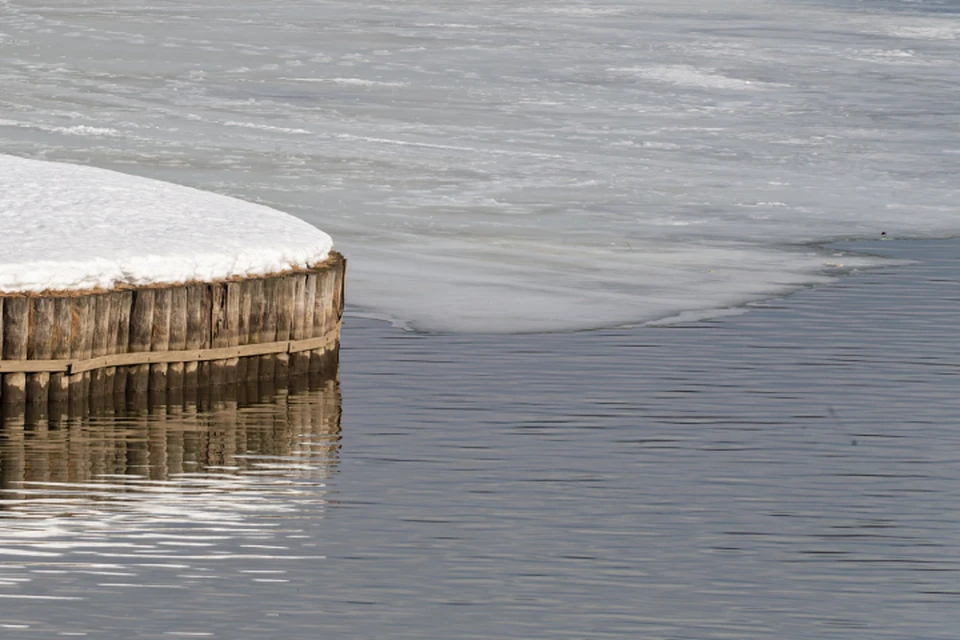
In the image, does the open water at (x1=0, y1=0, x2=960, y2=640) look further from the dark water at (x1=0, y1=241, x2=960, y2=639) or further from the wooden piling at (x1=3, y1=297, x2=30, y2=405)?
the wooden piling at (x1=3, y1=297, x2=30, y2=405)

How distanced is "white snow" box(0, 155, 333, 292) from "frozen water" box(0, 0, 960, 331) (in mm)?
1760

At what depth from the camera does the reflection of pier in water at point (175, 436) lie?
36.2 feet

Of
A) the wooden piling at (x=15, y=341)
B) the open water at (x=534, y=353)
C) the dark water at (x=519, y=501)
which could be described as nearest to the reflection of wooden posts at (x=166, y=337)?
the wooden piling at (x=15, y=341)

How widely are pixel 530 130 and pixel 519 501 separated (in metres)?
16.0

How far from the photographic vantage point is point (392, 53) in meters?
30.5

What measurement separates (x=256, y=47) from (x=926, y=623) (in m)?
23.5

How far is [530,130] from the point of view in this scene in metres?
26.0

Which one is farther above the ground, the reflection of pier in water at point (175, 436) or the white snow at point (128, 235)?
the white snow at point (128, 235)

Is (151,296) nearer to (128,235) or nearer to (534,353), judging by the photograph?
(128,235)

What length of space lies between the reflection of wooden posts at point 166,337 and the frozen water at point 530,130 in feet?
5.68

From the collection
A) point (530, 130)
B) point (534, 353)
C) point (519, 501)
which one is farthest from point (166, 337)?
point (530, 130)

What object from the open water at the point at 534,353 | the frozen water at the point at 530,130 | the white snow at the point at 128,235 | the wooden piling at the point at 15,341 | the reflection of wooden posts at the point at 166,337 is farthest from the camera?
the frozen water at the point at 530,130

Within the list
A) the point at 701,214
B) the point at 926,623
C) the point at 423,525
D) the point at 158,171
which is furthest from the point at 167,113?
the point at 926,623

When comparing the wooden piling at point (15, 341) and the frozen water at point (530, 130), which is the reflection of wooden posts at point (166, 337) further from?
the frozen water at point (530, 130)
